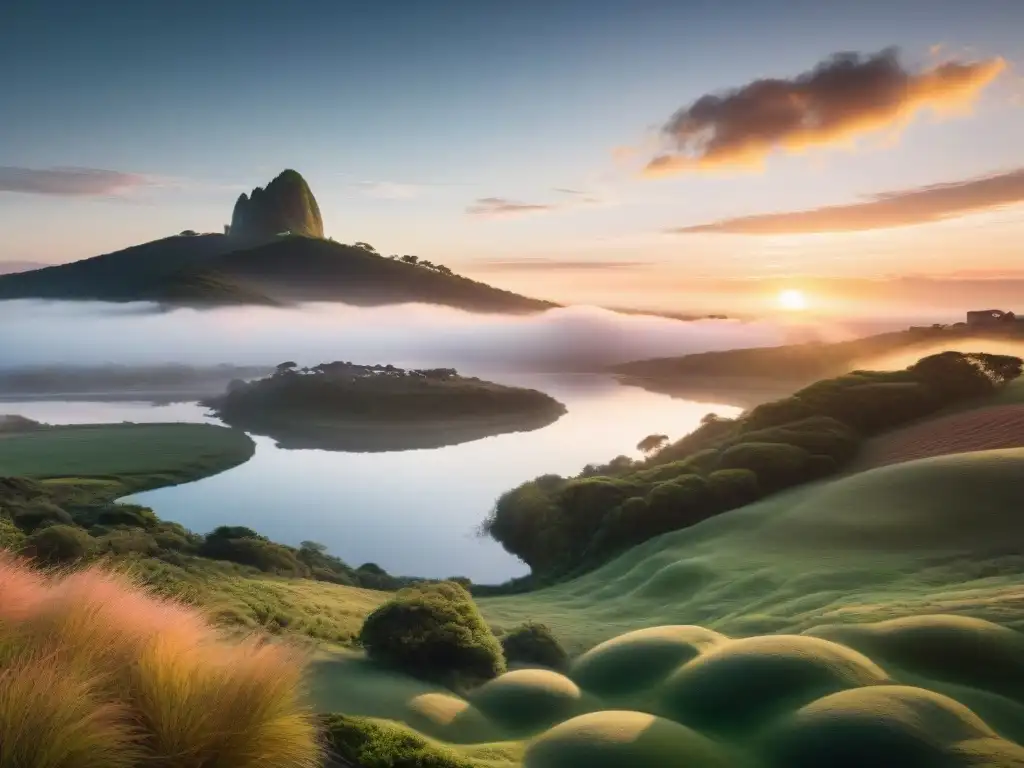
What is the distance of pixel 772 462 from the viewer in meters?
35.1

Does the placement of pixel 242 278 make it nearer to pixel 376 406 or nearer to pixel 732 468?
pixel 376 406

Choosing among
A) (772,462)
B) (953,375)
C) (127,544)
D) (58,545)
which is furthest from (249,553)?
(953,375)

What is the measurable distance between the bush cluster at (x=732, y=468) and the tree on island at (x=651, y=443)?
413 cm

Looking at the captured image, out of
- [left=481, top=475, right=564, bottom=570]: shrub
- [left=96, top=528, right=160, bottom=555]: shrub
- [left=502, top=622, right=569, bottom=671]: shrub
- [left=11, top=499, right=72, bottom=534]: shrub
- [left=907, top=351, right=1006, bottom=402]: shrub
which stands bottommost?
[left=481, top=475, right=564, bottom=570]: shrub

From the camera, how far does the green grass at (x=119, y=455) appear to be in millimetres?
49750

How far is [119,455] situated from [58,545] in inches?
1920

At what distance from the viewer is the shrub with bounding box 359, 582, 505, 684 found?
12.9m

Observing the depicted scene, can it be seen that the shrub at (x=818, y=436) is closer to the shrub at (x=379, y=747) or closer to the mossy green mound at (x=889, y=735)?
the mossy green mound at (x=889, y=735)

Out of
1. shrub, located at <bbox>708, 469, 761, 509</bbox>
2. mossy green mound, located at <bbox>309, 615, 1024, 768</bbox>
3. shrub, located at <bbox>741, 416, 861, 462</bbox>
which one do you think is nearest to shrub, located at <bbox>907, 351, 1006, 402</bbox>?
shrub, located at <bbox>741, 416, 861, 462</bbox>

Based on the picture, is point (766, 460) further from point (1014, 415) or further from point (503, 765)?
point (503, 765)

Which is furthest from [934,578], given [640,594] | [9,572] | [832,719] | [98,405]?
[98,405]

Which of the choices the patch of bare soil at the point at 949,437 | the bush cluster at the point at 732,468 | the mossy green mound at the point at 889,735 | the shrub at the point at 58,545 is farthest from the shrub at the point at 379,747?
the patch of bare soil at the point at 949,437

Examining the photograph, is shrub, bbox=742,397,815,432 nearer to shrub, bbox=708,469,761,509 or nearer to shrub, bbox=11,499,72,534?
shrub, bbox=708,469,761,509

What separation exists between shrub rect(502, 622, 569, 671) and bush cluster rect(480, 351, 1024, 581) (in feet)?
61.1
